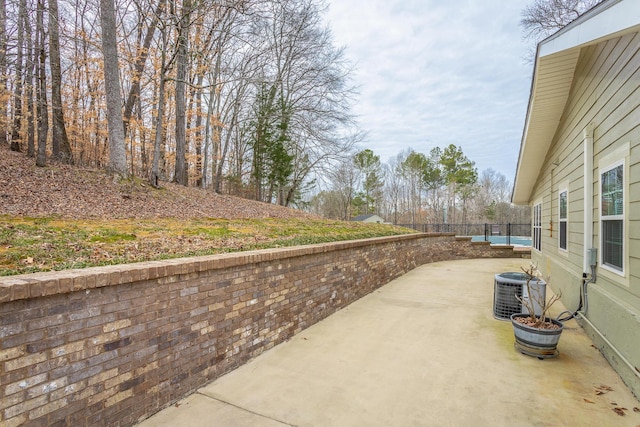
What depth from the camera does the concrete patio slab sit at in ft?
8.30

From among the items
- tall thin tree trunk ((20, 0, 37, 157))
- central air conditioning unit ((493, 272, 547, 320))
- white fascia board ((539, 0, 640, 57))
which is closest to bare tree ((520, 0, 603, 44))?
white fascia board ((539, 0, 640, 57))

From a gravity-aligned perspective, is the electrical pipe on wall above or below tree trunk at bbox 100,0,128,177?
below

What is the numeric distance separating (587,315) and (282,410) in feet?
13.6

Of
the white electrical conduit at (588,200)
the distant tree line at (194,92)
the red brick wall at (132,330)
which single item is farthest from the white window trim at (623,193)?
the distant tree line at (194,92)

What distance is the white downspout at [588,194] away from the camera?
434 centimetres

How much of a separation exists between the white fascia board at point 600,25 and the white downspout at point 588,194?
1216 mm

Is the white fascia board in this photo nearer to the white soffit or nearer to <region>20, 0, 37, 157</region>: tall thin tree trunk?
the white soffit

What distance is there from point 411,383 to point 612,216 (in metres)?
2.85

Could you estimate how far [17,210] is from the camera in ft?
17.3

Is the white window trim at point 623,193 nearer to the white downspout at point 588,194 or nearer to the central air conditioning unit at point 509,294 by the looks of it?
the white downspout at point 588,194

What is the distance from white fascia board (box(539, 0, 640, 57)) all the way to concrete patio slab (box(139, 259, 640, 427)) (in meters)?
3.12

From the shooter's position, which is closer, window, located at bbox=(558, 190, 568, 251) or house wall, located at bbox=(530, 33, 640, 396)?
house wall, located at bbox=(530, 33, 640, 396)

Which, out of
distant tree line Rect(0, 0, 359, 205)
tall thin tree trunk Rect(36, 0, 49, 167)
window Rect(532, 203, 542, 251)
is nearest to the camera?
tall thin tree trunk Rect(36, 0, 49, 167)

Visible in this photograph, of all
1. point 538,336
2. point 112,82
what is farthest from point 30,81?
point 538,336
